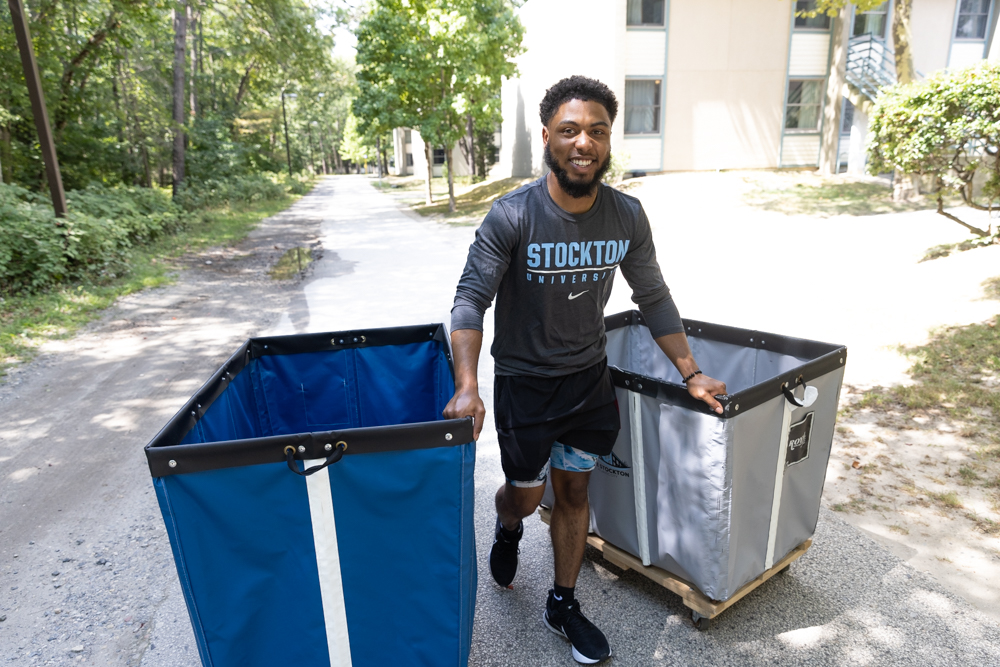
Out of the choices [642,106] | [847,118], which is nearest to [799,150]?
→ [847,118]

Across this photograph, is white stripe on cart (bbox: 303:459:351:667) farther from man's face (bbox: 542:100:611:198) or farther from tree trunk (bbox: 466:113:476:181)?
tree trunk (bbox: 466:113:476:181)

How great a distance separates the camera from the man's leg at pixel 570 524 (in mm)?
2609

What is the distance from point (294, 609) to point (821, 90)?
2405 cm

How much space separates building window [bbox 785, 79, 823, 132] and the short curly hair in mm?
21680

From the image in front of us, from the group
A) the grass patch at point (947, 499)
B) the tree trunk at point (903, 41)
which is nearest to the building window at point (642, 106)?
the tree trunk at point (903, 41)

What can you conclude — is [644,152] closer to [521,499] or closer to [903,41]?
[903,41]

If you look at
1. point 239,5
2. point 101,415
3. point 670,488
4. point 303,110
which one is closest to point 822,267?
point 670,488

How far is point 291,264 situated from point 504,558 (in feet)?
35.4

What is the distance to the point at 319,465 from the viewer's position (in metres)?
1.81

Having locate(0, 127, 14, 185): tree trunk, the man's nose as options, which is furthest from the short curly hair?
locate(0, 127, 14, 185): tree trunk

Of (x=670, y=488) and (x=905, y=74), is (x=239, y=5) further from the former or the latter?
(x=670, y=488)

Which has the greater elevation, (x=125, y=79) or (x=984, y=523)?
(x=125, y=79)

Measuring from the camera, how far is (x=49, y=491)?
13.3 feet

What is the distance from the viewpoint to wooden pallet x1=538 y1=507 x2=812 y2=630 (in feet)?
8.25
